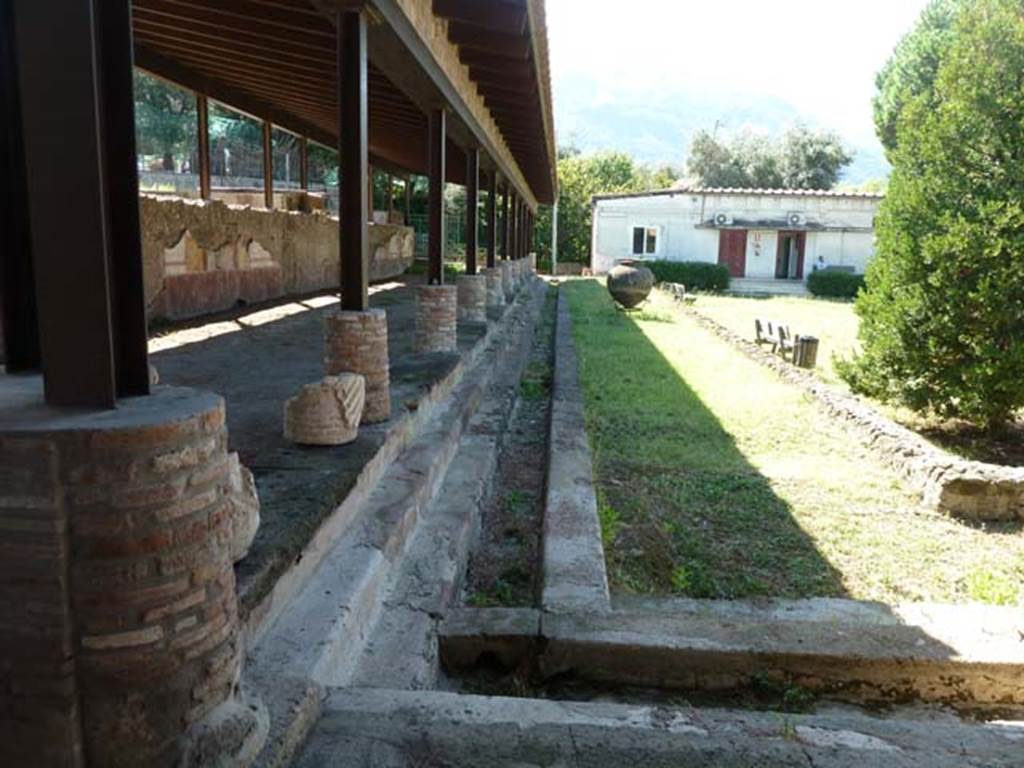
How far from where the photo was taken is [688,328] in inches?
736

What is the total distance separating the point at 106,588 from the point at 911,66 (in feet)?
111

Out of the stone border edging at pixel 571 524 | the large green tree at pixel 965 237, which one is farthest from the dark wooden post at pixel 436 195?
the large green tree at pixel 965 237

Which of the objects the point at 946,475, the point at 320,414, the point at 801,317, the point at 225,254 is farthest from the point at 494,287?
the point at 320,414

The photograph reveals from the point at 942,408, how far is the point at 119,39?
29.2ft

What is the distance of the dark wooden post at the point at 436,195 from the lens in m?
8.66

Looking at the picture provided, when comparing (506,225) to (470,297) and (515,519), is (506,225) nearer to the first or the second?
(470,297)

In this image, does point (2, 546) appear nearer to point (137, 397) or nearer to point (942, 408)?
point (137, 397)

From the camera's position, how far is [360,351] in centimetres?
562

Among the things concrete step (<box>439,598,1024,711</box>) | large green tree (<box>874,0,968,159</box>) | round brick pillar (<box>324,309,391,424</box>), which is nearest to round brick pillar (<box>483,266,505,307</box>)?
round brick pillar (<box>324,309,391,424</box>)

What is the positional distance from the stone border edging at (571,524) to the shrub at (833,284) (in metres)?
25.0

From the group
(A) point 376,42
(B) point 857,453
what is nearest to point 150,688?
(A) point 376,42

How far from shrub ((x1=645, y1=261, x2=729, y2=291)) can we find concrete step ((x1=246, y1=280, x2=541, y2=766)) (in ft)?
93.4

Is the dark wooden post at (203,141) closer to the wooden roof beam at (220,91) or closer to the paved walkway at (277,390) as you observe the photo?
the wooden roof beam at (220,91)

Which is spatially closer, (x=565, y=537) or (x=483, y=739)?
(x=483, y=739)
